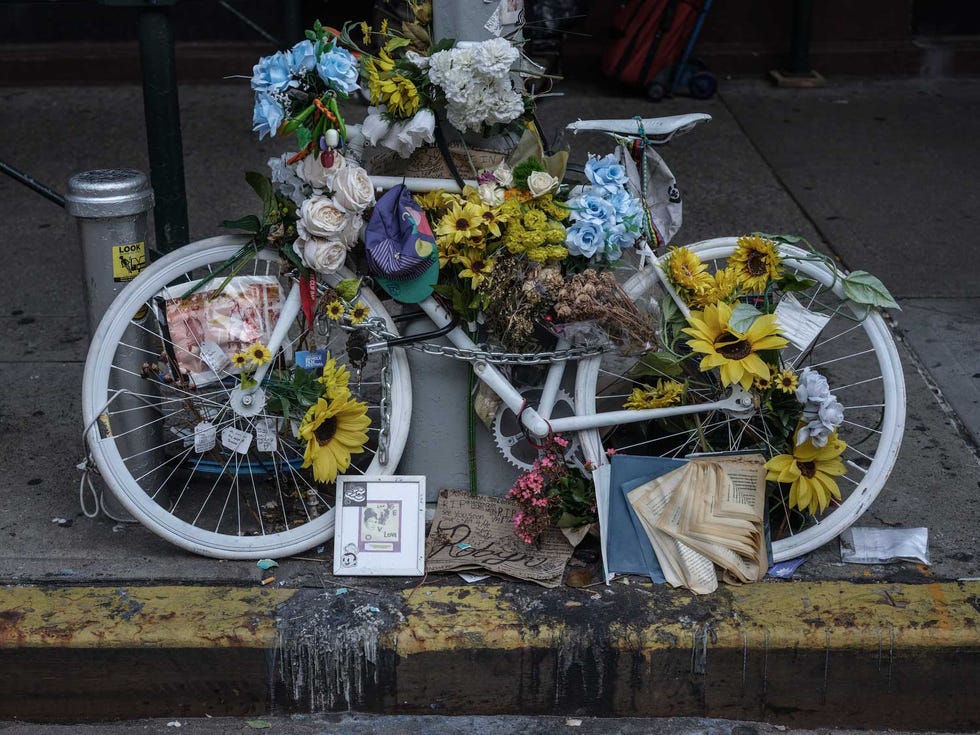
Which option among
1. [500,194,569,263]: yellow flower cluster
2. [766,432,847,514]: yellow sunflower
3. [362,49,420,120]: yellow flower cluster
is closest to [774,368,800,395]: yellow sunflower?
[766,432,847,514]: yellow sunflower

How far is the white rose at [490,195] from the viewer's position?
3.55 metres

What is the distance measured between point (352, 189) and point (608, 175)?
30.1 inches

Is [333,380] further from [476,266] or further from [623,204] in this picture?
[623,204]

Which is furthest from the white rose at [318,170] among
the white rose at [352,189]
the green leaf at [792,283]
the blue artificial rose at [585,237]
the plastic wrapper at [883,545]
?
the plastic wrapper at [883,545]

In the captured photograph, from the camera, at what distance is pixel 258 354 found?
11.7ft

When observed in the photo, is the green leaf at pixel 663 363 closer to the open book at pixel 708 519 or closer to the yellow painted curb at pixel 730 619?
the open book at pixel 708 519

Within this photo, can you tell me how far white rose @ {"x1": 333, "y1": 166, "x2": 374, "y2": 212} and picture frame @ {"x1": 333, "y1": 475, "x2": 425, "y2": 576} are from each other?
0.86 metres

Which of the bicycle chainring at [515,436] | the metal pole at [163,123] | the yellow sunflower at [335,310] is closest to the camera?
the yellow sunflower at [335,310]

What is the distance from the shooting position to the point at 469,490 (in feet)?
12.8

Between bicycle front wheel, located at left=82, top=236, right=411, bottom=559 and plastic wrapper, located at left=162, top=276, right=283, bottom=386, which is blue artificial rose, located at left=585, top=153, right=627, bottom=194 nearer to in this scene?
bicycle front wheel, located at left=82, top=236, right=411, bottom=559

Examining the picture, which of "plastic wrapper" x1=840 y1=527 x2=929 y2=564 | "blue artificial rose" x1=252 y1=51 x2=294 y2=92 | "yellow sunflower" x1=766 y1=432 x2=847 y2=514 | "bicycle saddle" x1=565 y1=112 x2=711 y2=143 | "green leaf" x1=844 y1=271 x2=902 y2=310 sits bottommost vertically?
"plastic wrapper" x1=840 y1=527 x2=929 y2=564

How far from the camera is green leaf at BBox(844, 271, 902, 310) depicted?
11.9 feet

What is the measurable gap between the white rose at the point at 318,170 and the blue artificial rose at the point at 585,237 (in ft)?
2.33

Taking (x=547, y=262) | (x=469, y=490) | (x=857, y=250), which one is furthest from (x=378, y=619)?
(x=857, y=250)
